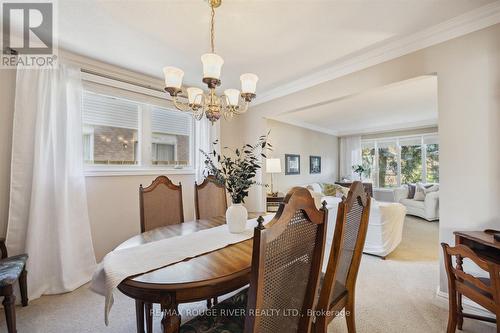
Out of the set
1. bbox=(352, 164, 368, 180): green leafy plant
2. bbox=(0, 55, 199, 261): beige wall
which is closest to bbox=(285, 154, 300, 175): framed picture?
bbox=(352, 164, 368, 180): green leafy plant

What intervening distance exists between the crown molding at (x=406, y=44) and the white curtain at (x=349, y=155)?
4.93 metres

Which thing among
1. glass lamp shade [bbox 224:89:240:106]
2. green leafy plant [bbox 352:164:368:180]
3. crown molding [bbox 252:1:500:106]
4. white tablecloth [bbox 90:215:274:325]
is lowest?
white tablecloth [bbox 90:215:274:325]

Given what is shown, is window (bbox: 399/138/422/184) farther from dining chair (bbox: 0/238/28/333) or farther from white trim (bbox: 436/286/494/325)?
dining chair (bbox: 0/238/28/333)

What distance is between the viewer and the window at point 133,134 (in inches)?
103

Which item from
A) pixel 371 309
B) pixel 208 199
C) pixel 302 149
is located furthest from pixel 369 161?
pixel 208 199

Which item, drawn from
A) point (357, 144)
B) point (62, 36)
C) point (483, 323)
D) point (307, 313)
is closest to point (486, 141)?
point (483, 323)

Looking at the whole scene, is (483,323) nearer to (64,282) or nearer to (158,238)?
(158,238)

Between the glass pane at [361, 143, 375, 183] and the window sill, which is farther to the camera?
the glass pane at [361, 143, 375, 183]

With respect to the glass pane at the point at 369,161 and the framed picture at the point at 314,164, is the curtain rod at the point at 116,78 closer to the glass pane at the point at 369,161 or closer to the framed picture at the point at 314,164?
the framed picture at the point at 314,164

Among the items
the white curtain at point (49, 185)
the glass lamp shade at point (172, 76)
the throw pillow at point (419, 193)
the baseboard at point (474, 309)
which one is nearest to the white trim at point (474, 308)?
the baseboard at point (474, 309)

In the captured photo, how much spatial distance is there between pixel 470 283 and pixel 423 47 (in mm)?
1967

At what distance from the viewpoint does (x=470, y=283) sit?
1.45m

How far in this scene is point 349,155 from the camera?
729 cm

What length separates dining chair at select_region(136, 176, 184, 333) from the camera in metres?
1.97
